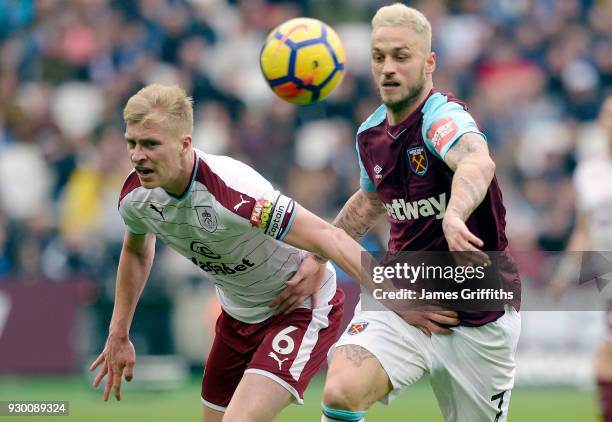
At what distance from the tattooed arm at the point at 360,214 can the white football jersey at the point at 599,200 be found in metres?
2.35

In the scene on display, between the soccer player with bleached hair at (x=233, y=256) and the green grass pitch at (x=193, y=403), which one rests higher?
the soccer player with bleached hair at (x=233, y=256)

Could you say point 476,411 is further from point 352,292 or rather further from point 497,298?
point 352,292

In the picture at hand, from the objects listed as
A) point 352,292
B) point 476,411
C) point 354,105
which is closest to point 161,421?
point 352,292

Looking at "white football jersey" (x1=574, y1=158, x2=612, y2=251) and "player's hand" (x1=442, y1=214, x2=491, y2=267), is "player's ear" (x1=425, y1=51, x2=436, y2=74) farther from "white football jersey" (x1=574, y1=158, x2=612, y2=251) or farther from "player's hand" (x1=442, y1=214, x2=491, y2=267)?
"white football jersey" (x1=574, y1=158, x2=612, y2=251)

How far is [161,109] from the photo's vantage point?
6.22 meters

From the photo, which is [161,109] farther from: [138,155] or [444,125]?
[444,125]

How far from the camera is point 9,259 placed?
13719mm

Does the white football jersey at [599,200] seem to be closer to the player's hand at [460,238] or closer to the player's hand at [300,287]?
the player's hand at [300,287]

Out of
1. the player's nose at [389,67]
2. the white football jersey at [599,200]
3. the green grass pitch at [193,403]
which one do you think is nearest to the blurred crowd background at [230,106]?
the green grass pitch at [193,403]

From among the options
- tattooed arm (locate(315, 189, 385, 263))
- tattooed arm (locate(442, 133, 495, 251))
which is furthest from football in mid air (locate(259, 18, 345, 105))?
tattooed arm (locate(442, 133, 495, 251))

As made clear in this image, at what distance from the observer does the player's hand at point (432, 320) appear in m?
6.35

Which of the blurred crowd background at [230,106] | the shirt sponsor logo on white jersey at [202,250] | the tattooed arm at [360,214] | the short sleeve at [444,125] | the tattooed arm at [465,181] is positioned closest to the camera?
the tattooed arm at [465,181]

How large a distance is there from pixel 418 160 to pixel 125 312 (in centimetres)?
200

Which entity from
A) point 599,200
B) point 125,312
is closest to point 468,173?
point 125,312
